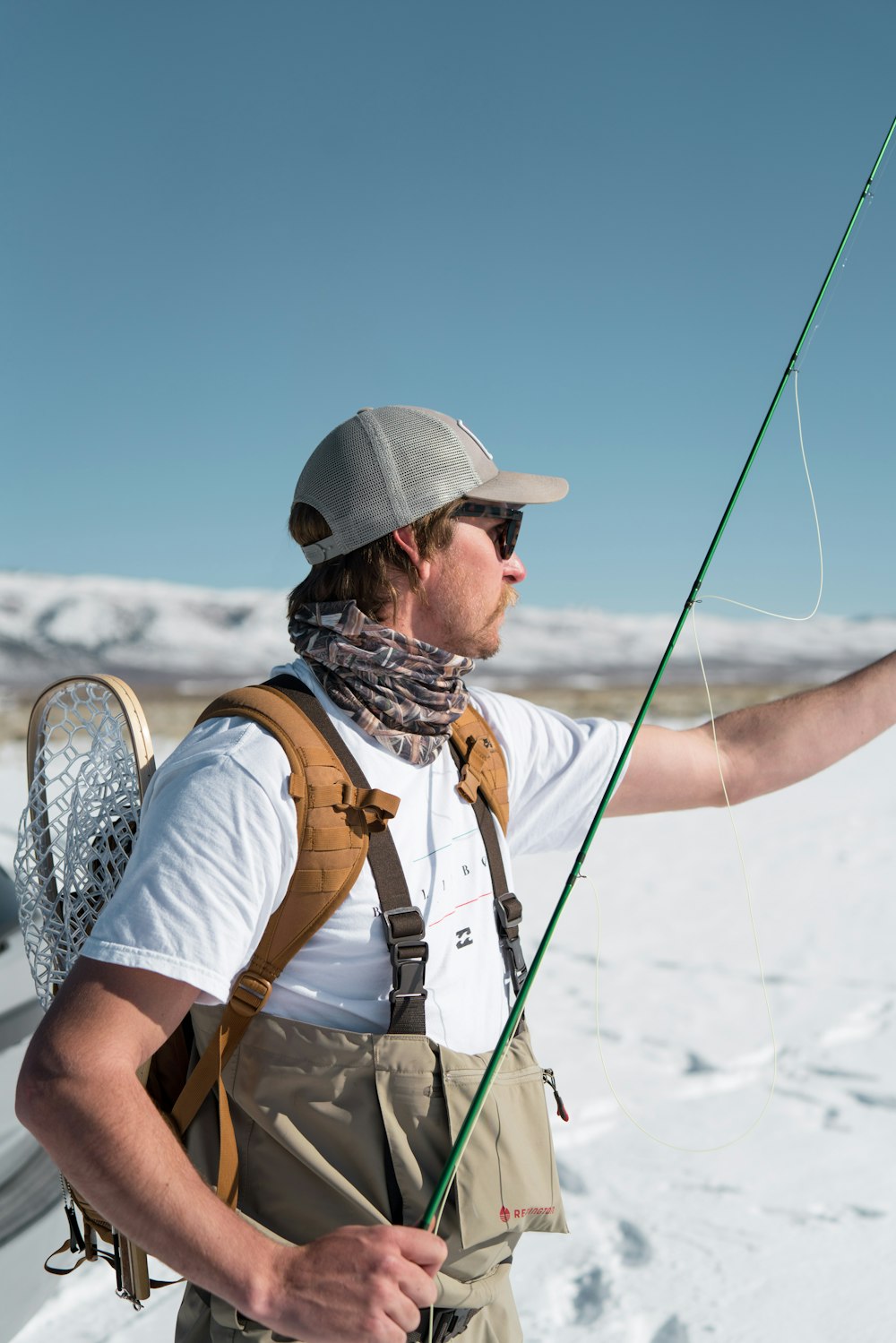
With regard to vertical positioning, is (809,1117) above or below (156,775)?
below

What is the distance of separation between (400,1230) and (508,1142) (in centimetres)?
32

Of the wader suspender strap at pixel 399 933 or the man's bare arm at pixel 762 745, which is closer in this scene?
the wader suspender strap at pixel 399 933

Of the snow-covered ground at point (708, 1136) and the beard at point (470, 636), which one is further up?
the beard at point (470, 636)

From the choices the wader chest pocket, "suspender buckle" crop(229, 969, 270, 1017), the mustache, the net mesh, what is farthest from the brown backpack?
the mustache

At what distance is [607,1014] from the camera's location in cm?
566

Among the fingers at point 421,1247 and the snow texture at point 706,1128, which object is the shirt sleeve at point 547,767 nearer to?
the fingers at point 421,1247

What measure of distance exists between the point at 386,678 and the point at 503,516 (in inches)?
15.4

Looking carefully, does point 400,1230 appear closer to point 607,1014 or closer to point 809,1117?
point 809,1117

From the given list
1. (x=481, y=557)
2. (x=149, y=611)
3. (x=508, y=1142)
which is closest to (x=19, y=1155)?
(x=508, y=1142)

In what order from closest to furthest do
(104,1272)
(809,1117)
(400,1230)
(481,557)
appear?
(400,1230)
(481,557)
(104,1272)
(809,1117)

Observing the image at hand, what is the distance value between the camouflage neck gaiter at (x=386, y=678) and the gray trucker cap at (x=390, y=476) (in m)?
0.15

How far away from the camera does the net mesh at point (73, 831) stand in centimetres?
177

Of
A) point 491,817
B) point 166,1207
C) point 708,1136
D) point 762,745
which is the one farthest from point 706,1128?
point 166,1207

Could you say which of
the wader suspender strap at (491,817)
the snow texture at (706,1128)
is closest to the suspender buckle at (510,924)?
the wader suspender strap at (491,817)
